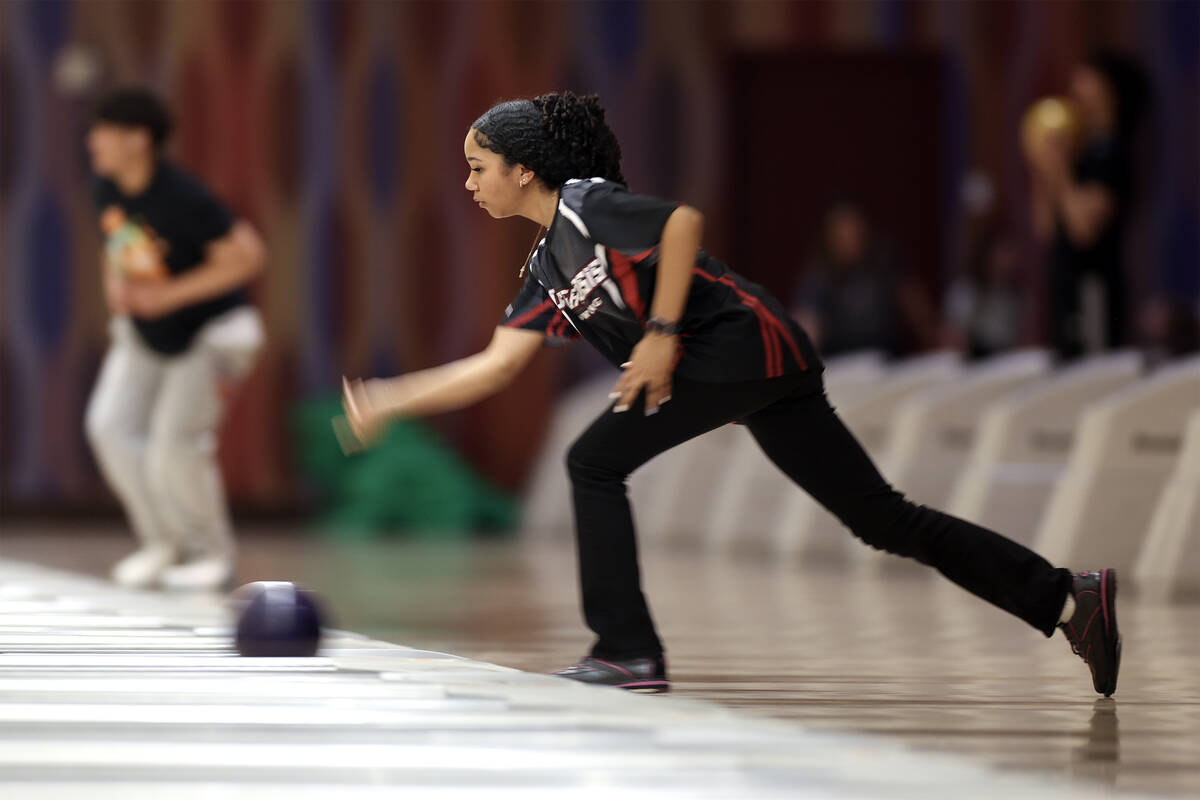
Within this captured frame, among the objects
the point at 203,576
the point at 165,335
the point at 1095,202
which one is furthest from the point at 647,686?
the point at 1095,202

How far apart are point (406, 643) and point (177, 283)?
192 centimetres

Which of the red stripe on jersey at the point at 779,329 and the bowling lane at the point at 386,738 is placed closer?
the bowling lane at the point at 386,738

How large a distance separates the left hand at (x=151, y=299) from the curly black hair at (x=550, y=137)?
249 cm

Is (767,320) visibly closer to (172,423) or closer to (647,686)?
(647,686)

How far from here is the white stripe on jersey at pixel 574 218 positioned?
307 cm

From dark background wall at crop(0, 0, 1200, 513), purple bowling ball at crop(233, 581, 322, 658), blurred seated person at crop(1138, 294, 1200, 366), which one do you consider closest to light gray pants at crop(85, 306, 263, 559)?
purple bowling ball at crop(233, 581, 322, 658)

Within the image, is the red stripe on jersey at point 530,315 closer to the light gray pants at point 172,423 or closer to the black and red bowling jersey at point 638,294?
the black and red bowling jersey at point 638,294

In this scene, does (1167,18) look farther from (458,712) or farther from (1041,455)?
(458,712)

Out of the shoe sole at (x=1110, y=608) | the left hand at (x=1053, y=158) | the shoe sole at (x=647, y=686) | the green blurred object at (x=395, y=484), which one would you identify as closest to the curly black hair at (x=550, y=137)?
the shoe sole at (x=647, y=686)

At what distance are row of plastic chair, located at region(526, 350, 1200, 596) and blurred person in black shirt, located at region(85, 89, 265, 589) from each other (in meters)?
2.34

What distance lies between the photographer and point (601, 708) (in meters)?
2.79

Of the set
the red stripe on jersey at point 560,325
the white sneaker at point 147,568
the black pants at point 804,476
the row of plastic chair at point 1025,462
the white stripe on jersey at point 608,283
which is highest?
the white stripe on jersey at point 608,283

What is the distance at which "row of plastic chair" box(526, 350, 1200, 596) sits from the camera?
5656mm

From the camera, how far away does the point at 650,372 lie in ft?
10.1
